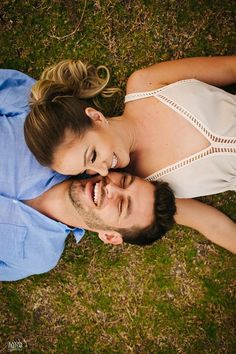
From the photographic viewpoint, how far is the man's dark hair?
254 cm

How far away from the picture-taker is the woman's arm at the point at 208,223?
3033 mm

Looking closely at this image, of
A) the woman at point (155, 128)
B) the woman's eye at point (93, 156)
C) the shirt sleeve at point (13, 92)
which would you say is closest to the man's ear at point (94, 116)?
the woman at point (155, 128)

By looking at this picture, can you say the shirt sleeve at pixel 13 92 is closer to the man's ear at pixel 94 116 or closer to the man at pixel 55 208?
the man at pixel 55 208

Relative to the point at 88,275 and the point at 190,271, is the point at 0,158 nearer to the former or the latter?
the point at 88,275

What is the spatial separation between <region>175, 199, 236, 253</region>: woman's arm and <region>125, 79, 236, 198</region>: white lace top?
1.06 feet

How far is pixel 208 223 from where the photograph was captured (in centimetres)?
306

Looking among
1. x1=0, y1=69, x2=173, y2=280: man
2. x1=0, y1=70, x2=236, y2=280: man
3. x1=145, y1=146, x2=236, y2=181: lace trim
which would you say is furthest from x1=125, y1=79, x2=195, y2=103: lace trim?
x1=0, y1=69, x2=173, y2=280: man

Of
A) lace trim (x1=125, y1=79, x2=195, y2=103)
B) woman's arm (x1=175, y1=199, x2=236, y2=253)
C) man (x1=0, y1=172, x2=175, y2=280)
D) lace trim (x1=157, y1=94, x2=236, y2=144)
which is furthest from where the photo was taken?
woman's arm (x1=175, y1=199, x2=236, y2=253)

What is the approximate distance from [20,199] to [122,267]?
111 centimetres

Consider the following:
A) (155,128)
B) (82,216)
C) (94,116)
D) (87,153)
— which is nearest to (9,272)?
(82,216)

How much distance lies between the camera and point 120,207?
2.43 meters

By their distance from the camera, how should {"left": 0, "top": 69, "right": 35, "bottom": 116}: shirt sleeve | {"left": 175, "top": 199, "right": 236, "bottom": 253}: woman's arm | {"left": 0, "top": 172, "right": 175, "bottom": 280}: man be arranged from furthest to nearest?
{"left": 175, "top": 199, "right": 236, "bottom": 253}: woman's arm → {"left": 0, "top": 69, "right": 35, "bottom": 116}: shirt sleeve → {"left": 0, "top": 172, "right": 175, "bottom": 280}: man

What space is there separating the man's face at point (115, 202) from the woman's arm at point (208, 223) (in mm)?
562

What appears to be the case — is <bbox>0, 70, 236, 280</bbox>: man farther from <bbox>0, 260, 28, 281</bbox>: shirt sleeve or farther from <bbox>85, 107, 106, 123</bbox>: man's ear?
<bbox>85, 107, 106, 123</bbox>: man's ear
